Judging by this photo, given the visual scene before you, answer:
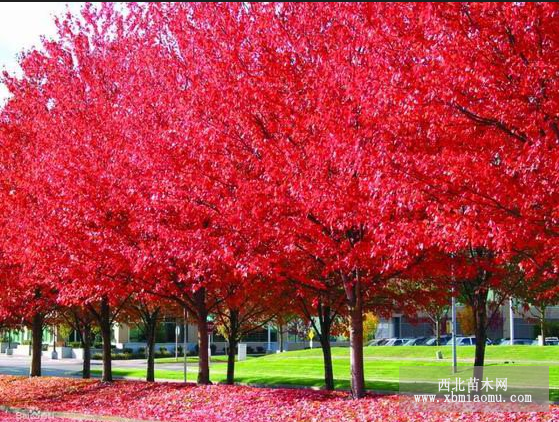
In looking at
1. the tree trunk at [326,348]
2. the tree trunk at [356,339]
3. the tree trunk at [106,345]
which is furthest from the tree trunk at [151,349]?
the tree trunk at [356,339]

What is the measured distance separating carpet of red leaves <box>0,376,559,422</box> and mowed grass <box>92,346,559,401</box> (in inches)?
250

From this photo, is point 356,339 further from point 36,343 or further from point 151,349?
point 36,343

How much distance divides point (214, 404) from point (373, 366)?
65.8 ft

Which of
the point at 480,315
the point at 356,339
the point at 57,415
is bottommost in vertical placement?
the point at 57,415

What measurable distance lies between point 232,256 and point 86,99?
8313mm

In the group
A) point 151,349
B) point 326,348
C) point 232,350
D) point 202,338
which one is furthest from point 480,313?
point 151,349

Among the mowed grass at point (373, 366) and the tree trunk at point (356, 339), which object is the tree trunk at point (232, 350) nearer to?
the mowed grass at point (373, 366)

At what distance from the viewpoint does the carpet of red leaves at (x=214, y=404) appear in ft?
44.8

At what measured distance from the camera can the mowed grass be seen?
27.3 metres

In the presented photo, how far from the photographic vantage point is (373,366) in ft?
119

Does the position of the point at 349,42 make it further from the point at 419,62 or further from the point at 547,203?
the point at 547,203

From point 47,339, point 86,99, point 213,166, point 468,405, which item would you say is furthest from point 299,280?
point 47,339

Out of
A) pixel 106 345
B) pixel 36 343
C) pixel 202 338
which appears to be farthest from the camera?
pixel 36 343

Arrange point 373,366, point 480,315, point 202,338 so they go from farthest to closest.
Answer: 1. point 373,366
2. point 202,338
3. point 480,315
